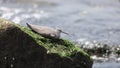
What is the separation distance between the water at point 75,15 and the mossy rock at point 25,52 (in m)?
6.27

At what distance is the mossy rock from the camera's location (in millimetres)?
7984

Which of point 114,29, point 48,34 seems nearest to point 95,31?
point 114,29

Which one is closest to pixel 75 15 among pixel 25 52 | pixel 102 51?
pixel 102 51

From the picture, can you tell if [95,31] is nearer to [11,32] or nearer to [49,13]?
[49,13]

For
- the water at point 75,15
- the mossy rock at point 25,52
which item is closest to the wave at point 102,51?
the water at point 75,15

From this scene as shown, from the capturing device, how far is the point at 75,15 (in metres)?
19.0

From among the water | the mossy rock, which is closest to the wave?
the water

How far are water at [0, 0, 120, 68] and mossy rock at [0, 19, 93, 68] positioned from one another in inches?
247

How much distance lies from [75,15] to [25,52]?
11.0 m

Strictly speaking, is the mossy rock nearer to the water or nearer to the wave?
the wave

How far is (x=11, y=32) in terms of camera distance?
8.01 metres

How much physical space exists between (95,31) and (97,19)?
1991mm

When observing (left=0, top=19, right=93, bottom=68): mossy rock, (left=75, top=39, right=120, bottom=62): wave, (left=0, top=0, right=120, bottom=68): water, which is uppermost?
(left=0, top=19, right=93, bottom=68): mossy rock

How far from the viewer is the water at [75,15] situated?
16.0 meters
